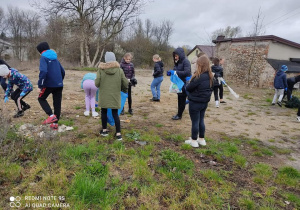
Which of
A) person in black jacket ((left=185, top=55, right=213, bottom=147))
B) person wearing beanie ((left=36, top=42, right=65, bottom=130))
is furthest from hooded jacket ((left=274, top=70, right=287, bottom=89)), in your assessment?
person wearing beanie ((left=36, top=42, right=65, bottom=130))

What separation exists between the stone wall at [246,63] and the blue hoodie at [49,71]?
1414 cm

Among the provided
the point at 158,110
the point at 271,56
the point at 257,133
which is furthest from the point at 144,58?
the point at 257,133

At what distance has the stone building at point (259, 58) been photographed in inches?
530

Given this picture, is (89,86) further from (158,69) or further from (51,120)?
(158,69)

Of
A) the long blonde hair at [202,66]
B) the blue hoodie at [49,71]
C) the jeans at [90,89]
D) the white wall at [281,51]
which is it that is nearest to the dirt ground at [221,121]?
the jeans at [90,89]

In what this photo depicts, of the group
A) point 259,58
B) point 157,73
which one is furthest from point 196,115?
point 259,58

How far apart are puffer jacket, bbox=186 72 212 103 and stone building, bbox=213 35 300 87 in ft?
40.8

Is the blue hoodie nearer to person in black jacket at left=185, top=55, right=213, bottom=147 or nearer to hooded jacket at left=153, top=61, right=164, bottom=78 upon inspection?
person in black jacket at left=185, top=55, right=213, bottom=147

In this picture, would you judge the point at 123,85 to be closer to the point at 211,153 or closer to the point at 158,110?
the point at 211,153

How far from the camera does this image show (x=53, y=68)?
13.3 feet

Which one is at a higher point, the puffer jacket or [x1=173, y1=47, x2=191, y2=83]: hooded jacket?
[x1=173, y1=47, x2=191, y2=83]: hooded jacket

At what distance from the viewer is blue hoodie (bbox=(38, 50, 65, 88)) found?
384cm

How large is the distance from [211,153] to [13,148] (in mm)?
3443

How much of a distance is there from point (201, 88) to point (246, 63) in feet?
43.6
